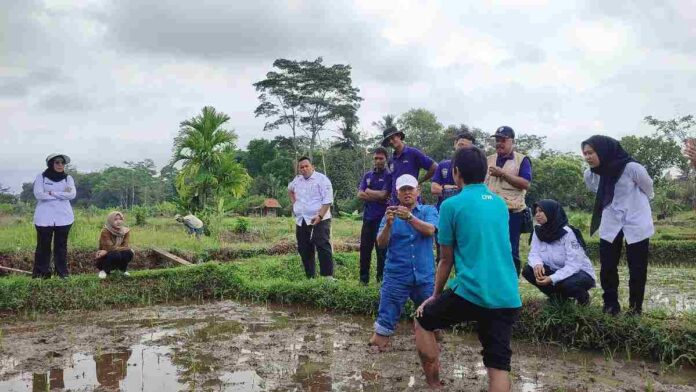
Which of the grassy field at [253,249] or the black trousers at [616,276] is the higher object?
the black trousers at [616,276]

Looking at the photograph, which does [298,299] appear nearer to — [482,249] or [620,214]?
[620,214]

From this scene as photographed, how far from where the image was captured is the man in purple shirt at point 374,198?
6633 millimetres

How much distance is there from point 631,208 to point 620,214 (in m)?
0.11

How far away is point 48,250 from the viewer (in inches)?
296

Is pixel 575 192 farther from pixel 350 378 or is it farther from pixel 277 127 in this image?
pixel 350 378

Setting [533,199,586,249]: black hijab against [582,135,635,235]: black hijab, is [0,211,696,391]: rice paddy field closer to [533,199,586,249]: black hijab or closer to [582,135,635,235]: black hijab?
[533,199,586,249]: black hijab

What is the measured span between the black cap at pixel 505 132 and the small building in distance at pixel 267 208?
91.9 ft

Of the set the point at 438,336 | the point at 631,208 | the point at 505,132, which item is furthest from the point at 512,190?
the point at 438,336

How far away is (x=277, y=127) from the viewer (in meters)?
40.3

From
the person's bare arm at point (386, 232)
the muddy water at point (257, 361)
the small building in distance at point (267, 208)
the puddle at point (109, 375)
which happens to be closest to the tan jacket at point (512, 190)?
the muddy water at point (257, 361)

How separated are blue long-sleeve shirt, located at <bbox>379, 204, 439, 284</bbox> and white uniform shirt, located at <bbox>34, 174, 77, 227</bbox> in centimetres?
505

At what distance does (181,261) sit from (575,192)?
1177 inches

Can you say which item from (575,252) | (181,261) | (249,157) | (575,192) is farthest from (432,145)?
(575,252)

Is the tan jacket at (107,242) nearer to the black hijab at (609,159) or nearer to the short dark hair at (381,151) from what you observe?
the short dark hair at (381,151)
